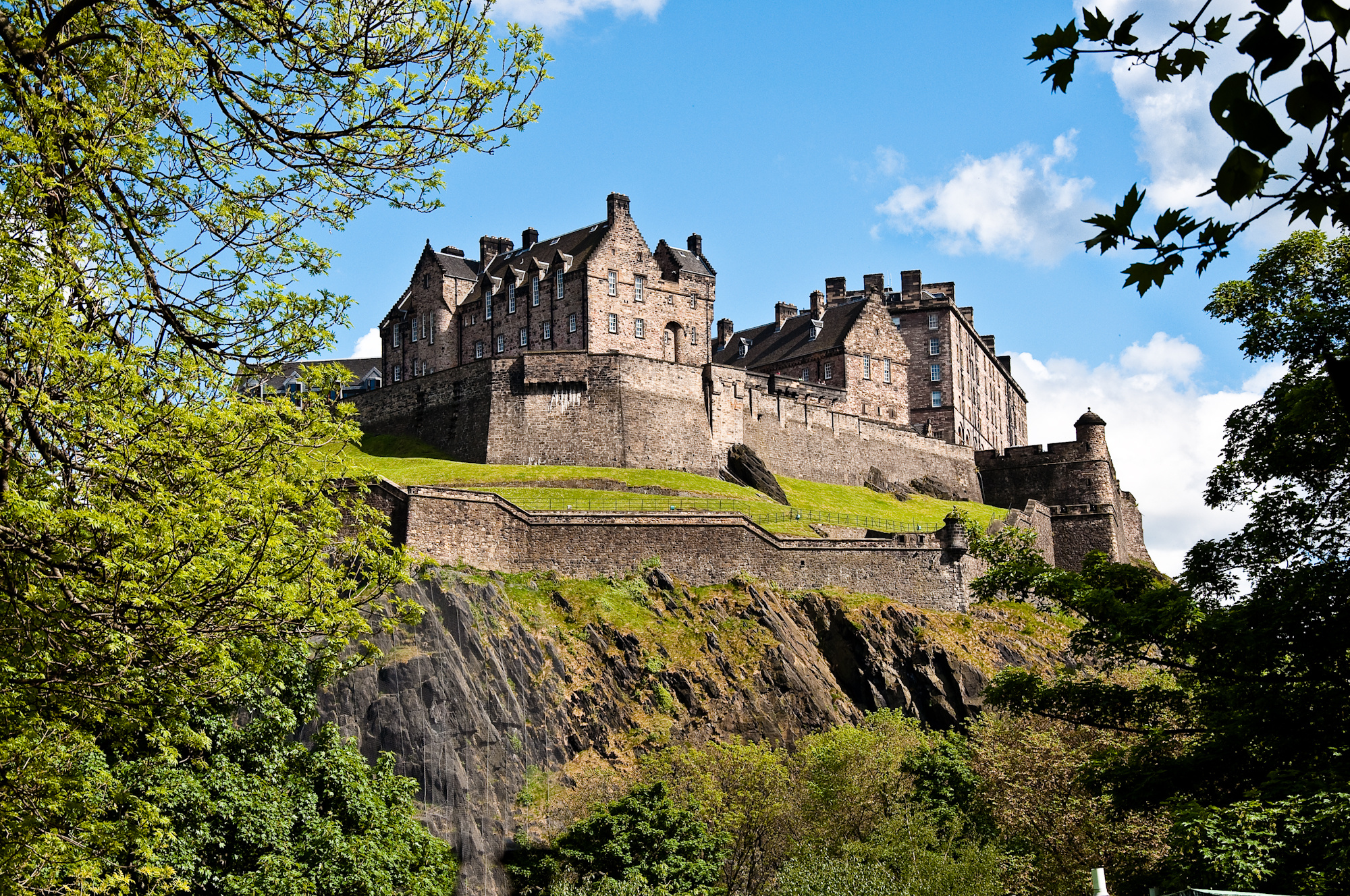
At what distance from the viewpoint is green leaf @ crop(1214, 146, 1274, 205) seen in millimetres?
5078

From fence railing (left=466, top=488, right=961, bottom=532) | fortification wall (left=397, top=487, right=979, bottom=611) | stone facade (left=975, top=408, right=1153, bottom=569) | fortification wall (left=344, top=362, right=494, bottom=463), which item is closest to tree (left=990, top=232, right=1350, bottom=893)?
fortification wall (left=397, top=487, right=979, bottom=611)

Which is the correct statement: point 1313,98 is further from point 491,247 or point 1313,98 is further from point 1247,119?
point 491,247

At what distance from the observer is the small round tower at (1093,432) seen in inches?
2980

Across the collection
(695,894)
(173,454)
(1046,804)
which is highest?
(173,454)

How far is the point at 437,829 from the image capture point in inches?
1569

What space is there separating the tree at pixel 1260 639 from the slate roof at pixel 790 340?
58548 millimetres

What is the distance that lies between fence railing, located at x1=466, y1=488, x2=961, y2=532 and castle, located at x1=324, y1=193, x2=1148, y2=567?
7.40m

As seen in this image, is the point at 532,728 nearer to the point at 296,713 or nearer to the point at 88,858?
the point at 296,713

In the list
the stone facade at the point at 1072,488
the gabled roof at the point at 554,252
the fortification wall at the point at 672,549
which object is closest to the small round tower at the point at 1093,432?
the stone facade at the point at 1072,488

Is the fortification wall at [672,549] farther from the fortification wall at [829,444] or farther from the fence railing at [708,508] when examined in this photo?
the fortification wall at [829,444]

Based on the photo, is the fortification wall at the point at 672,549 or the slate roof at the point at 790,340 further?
the slate roof at the point at 790,340

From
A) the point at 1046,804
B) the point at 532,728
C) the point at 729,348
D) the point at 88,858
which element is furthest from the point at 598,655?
the point at 729,348

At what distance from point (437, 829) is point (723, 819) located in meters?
8.79

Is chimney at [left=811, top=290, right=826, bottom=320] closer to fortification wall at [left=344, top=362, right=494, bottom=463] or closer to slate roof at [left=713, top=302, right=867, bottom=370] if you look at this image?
slate roof at [left=713, top=302, right=867, bottom=370]
